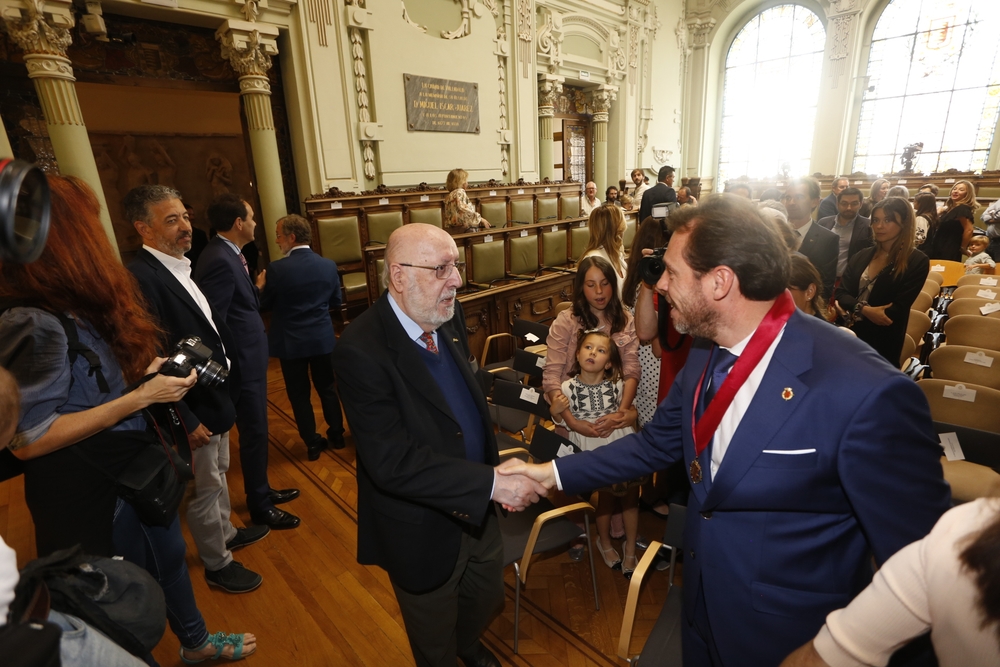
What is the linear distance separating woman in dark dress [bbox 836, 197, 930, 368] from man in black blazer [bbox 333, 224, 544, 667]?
9.18ft

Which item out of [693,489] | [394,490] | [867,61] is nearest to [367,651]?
[394,490]

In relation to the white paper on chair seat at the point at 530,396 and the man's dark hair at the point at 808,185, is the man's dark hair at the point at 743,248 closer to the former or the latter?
the white paper on chair seat at the point at 530,396

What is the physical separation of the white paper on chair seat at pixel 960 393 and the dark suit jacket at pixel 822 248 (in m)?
1.33

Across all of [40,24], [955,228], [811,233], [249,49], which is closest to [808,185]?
[811,233]

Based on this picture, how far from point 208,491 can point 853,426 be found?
95.3 inches

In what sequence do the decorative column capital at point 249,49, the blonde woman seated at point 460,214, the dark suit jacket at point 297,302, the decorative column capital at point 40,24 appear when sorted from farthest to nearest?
the blonde woman seated at point 460,214 → the decorative column capital at point 249,49 → the decorative column capital at point 40,24 → the dark suit jacket at point 297,302

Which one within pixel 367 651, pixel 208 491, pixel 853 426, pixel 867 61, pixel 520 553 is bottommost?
pixel 367 651

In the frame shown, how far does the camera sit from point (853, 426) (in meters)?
0.95

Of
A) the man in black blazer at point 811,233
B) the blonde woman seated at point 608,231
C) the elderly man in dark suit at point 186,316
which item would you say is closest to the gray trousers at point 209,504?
the elderly man in dark suit at point 186,316

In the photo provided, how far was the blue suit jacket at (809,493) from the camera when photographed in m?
0.94

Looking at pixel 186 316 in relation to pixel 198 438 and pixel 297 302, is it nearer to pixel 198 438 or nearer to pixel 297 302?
pixel 198 438

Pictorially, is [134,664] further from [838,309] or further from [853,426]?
[838,309]

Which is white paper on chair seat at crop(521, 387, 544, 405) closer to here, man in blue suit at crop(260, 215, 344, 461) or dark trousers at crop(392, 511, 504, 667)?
dark trousers at crop(392, 511, 504, 667)

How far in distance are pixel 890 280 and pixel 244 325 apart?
3.90 m
